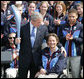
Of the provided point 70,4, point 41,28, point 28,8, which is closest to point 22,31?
point 41,28

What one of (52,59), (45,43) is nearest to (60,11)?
(45,43)

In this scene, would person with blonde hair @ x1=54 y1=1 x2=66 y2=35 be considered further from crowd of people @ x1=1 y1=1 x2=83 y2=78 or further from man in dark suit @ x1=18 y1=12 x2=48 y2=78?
man in dark suit @ x1=18 y1=12 x2=48 y2=78

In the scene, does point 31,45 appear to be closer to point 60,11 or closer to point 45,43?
point 45,43

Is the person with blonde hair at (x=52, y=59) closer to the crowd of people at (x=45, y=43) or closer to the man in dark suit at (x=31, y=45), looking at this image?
the crowd of people at (x=45, y=43)

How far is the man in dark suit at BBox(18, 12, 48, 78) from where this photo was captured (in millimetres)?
6027

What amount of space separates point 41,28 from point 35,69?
0.77 meters

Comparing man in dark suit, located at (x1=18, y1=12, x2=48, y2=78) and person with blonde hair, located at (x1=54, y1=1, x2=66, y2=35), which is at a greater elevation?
person with blonde hair, located at (x1=54, y1=1, x2=66, y2=35)

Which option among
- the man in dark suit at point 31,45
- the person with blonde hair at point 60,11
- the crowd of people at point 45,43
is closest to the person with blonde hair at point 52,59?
the crowd of people at point 45,43

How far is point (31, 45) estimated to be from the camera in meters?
6.08

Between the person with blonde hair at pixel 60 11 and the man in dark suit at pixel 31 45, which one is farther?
the person with blonde hair at pixel 60 11

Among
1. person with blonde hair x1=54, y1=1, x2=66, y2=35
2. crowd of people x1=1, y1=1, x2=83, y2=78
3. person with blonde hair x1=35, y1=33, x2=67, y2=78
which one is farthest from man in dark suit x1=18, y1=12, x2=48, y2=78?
person with blonde hair x1=54, y1=1, x2=66, y2=35

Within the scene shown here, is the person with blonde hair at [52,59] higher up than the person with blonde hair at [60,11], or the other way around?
the person with blonde hair at [60,11]

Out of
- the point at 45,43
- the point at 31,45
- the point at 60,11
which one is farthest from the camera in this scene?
the point at 60,11

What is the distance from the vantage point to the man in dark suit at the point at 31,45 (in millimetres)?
6027
